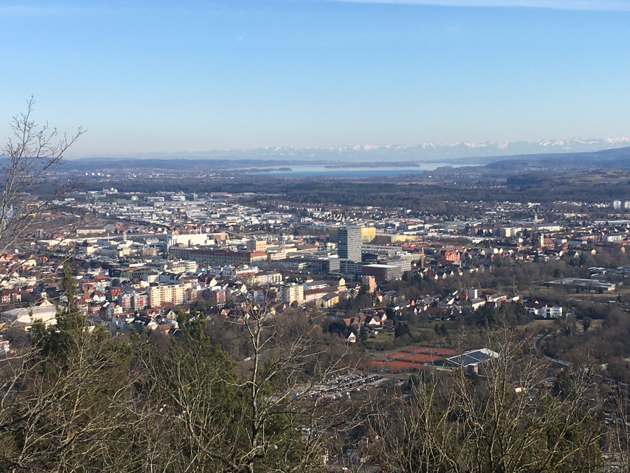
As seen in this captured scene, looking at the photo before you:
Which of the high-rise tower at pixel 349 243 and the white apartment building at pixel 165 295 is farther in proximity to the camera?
the high-rise tower at pixel 349 243

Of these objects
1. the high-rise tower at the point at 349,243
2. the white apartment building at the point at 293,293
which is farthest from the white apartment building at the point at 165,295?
the high-rise tower at the point at 349,243

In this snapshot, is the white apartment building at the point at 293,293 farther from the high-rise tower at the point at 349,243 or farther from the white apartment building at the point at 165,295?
the high-rise tower at the point at 349,243

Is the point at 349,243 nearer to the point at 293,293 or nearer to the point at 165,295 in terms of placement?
the point at 293,293

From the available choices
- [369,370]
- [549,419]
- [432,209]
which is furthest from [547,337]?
[432,209]

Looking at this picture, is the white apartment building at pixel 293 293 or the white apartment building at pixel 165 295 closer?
the white apartment building at pixel 293 293

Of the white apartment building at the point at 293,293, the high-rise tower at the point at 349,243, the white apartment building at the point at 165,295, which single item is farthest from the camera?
the high-rise tower at the point at 349,243

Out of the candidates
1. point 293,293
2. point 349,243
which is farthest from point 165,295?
point 349,243

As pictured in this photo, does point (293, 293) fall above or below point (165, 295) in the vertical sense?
above

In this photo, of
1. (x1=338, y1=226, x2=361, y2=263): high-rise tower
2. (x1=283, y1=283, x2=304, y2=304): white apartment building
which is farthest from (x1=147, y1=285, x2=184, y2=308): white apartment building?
(x1=338, y1=226, x2=361, y2=263): high-rise tower

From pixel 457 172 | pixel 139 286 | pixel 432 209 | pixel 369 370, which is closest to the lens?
pixel 369 370

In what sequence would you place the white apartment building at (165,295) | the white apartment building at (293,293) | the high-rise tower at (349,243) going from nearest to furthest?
the white apartment building at (293,293)
the white apartment building at (165,295)
the high-rise tower at (349,243)

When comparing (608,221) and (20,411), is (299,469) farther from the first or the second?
(608,221)
